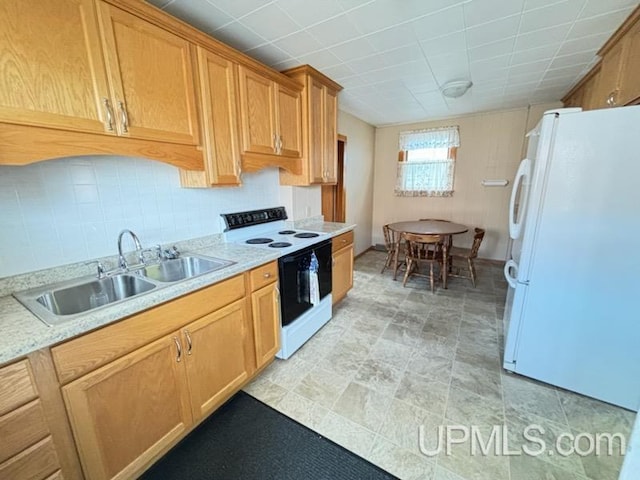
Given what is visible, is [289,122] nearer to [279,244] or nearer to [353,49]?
[353,49]

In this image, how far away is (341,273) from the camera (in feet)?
9.48

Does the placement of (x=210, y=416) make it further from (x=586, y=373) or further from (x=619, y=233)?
(x=619, y=233)

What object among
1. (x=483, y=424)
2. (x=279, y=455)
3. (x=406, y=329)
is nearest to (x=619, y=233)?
(x=483, y=424)

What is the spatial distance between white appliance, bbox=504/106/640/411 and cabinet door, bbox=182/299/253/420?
1934mm

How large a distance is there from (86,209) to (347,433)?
193cm

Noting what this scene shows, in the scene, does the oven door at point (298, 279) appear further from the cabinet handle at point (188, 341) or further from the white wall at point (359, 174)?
the white wall at point (359, 174)

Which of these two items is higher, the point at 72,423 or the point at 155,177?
the point at 155,177

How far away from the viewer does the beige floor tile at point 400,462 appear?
1.30 meters

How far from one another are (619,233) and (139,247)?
2.78 meters

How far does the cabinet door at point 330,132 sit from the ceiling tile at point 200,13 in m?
1.21

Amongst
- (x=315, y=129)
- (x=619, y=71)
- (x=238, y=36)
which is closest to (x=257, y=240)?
(x=315, y=129)

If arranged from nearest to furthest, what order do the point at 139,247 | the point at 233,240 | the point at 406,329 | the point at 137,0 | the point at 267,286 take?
the point at 137,0, the point at 139,247, the point at 267,286, the point at 233,240, the point at 406,329

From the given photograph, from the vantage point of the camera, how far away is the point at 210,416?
1.64 meters

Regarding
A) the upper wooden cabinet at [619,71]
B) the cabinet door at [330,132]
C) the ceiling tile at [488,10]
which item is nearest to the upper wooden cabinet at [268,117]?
the cabinet door at [330,132]
